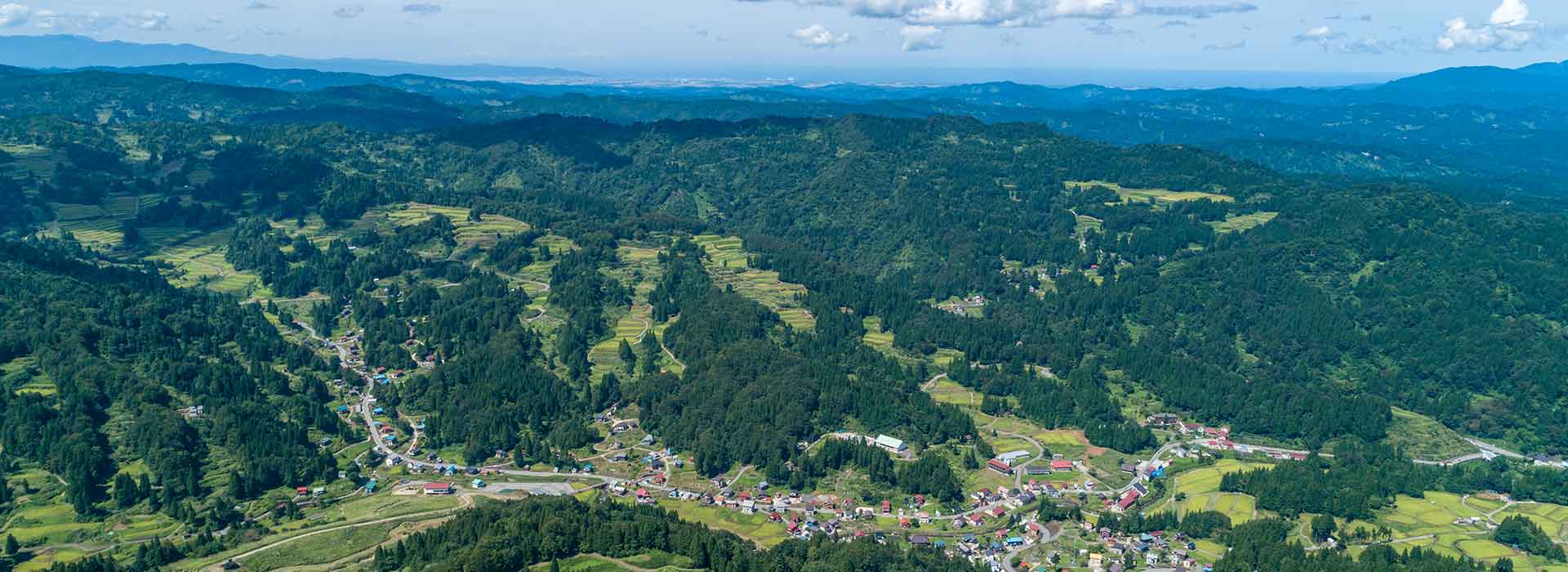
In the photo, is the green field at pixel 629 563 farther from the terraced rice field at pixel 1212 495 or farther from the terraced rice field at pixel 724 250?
the terraced rice field at pixel 724 250

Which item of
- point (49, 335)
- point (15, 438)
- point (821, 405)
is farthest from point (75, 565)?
point (821, 405)

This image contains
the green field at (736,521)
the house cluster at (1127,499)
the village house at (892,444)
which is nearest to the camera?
the green field at (736,521)

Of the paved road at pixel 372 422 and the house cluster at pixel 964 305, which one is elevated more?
the house cluster at pixel 964 305

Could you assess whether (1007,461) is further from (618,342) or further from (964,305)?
(964,305)

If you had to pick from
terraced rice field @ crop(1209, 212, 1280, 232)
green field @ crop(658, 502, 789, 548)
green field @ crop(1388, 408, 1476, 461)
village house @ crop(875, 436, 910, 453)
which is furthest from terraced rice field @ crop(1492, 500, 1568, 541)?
terraced rice field @ crop(1209, 212, 1280, 232)

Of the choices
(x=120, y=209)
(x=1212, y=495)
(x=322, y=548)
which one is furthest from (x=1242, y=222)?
(x=120, y=209)

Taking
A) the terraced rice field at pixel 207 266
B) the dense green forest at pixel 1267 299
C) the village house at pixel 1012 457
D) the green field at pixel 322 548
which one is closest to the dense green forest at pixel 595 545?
the green field at pixel 322 548

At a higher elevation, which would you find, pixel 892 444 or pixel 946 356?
pixel 892 444

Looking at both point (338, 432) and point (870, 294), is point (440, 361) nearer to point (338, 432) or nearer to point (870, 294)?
point (338, 432)

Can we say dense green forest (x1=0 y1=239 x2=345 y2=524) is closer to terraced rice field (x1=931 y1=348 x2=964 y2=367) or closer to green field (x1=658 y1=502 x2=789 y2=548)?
green field (x1=658 y1=502 x2=789 y2=548)
